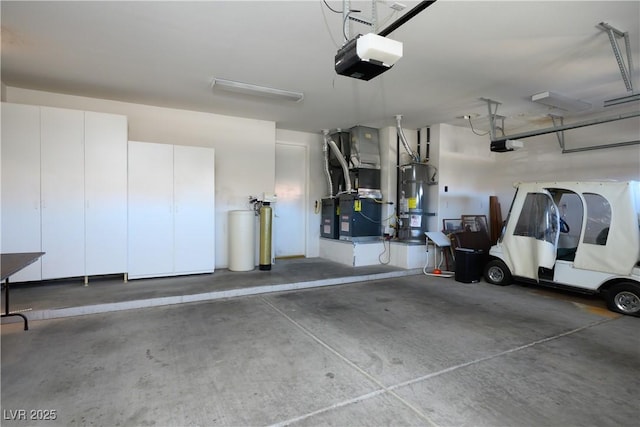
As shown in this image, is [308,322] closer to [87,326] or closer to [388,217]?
[87,326]

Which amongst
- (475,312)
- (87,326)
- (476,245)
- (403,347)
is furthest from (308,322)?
(476,245)

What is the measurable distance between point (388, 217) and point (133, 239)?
4736 mm

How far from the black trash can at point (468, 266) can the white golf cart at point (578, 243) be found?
191 millimetres

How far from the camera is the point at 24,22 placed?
2.99 meters

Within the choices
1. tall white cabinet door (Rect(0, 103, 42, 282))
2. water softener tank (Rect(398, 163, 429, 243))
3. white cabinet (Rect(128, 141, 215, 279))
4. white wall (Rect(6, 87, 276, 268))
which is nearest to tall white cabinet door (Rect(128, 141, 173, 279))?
white cabinet (Rect(128, 141, 215, 279))

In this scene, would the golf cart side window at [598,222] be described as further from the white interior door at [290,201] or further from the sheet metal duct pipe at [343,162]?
the white interior door at [290,201]

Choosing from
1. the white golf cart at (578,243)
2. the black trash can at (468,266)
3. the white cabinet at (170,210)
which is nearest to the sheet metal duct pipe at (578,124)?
the white golf cart at (578,243)

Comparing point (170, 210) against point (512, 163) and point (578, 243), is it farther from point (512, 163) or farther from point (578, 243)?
point (512, 163)

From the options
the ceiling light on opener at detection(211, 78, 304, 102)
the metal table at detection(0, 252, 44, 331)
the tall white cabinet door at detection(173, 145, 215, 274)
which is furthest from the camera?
the tall white cabinet door at detection(173, 145, 215, 274)

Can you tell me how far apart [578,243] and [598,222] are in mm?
412

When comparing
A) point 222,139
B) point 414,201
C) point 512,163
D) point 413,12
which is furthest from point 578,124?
point 222,139

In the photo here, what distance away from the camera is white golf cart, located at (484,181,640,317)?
3.92 metres

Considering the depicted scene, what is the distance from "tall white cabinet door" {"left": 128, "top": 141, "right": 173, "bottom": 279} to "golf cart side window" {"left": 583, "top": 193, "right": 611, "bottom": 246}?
19.4 feet

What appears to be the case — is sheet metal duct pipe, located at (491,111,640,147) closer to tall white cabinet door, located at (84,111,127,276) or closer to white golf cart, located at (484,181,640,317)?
white golf cart, located at (484,181,640,317)
